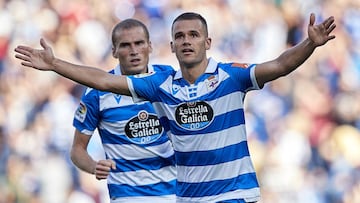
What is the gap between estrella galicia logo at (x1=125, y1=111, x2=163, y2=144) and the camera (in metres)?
6.83

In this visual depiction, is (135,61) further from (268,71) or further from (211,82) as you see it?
(268,71)

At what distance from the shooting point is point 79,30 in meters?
11.8

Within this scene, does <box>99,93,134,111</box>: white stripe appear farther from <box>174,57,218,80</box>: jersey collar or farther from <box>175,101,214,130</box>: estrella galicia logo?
<box>175,101,214,130</box>: estrella galicia logo

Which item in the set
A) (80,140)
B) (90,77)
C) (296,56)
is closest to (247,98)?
(80,140)

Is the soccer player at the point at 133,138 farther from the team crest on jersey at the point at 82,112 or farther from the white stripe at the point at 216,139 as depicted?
the white stripe at the point at 216,139

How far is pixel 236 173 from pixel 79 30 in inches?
254

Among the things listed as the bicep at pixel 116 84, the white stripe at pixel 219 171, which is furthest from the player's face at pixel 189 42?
the white stripe at pixel 219 171

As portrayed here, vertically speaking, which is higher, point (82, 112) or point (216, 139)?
point (82, 112)

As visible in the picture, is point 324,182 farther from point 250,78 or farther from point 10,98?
point 250,78

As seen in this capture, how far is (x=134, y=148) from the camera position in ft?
22.5

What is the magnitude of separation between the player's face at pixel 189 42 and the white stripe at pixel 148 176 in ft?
4.07

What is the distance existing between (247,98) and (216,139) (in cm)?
552

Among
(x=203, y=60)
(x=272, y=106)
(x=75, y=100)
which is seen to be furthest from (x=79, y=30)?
(x=203, y=60)

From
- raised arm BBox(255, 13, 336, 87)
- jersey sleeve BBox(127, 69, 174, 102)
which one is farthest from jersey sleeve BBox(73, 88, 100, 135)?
raised arm BBox(255, 13, 336, 87)
